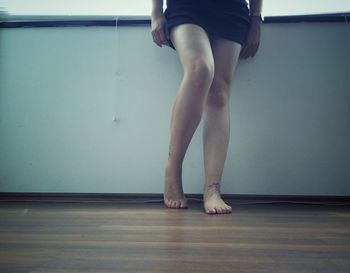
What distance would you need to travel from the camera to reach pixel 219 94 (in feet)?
3.70

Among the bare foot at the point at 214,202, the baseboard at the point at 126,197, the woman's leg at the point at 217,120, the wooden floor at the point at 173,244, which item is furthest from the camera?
the baseboard at the point at 126,197

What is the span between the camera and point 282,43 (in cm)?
134

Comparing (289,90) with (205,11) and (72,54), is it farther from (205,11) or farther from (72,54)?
(72,54)

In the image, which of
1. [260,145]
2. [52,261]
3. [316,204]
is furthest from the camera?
[260,145]

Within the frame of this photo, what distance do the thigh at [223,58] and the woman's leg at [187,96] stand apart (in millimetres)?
75

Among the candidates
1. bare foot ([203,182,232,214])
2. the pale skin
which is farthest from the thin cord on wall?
bare foot ([203,182,232,214])

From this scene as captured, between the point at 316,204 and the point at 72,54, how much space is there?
1230 mm

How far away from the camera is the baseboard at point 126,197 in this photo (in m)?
1.26

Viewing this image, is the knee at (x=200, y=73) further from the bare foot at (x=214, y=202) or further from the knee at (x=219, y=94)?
the bare foot at (x=214, y=202)

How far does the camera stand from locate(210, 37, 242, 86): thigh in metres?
1.13

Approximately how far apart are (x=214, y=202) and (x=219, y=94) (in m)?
0.40

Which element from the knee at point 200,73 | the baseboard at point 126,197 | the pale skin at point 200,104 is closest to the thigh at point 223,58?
the pale skin at point 200,104

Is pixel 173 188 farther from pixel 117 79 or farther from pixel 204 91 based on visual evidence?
pixel 117 79

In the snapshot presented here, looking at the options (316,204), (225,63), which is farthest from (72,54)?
(316,204)
